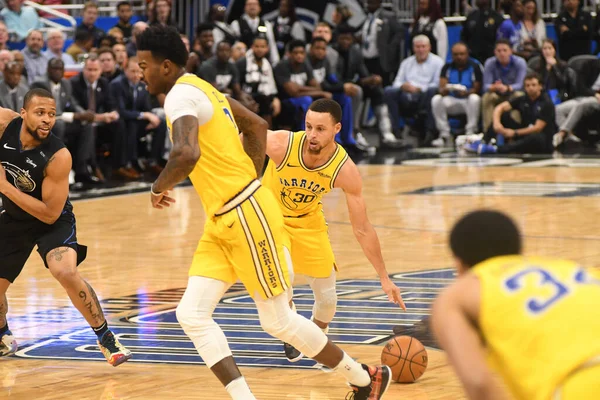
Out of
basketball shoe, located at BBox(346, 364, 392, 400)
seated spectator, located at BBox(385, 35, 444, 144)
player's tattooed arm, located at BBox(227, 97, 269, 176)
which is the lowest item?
seated spectator, located at BBox(385, 35, 444, 144)

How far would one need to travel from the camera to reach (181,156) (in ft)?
17.4

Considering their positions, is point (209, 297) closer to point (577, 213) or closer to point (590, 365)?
point (590, 365)

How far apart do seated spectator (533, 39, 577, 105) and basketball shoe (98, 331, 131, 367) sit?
14806 millimetres

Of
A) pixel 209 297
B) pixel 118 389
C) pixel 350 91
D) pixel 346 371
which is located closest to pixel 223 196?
pixel 209 297

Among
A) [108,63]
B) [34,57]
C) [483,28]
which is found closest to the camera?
[34,57]

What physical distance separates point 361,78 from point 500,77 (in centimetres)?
252

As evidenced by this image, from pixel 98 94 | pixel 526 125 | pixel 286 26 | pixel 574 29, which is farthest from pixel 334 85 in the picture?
pixel 98 94

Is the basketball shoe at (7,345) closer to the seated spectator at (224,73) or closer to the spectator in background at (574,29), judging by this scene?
the seated spectator at (224,73)

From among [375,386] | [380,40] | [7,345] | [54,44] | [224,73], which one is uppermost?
[375,386]

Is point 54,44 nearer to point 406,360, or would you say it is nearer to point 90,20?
point 90,20

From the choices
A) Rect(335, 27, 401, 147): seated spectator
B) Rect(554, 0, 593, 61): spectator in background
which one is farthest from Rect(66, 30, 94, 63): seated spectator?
Rect(554, 0, 593, 61): spectator in background

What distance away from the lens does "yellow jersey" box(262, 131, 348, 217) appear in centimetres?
683

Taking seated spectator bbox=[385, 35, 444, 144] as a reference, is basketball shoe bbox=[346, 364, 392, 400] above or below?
above

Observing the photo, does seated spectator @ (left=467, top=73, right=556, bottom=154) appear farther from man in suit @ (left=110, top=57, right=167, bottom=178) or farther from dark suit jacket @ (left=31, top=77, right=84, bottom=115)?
dark suit jacket @ (left=31, top=77, right=84, bottom=115)
